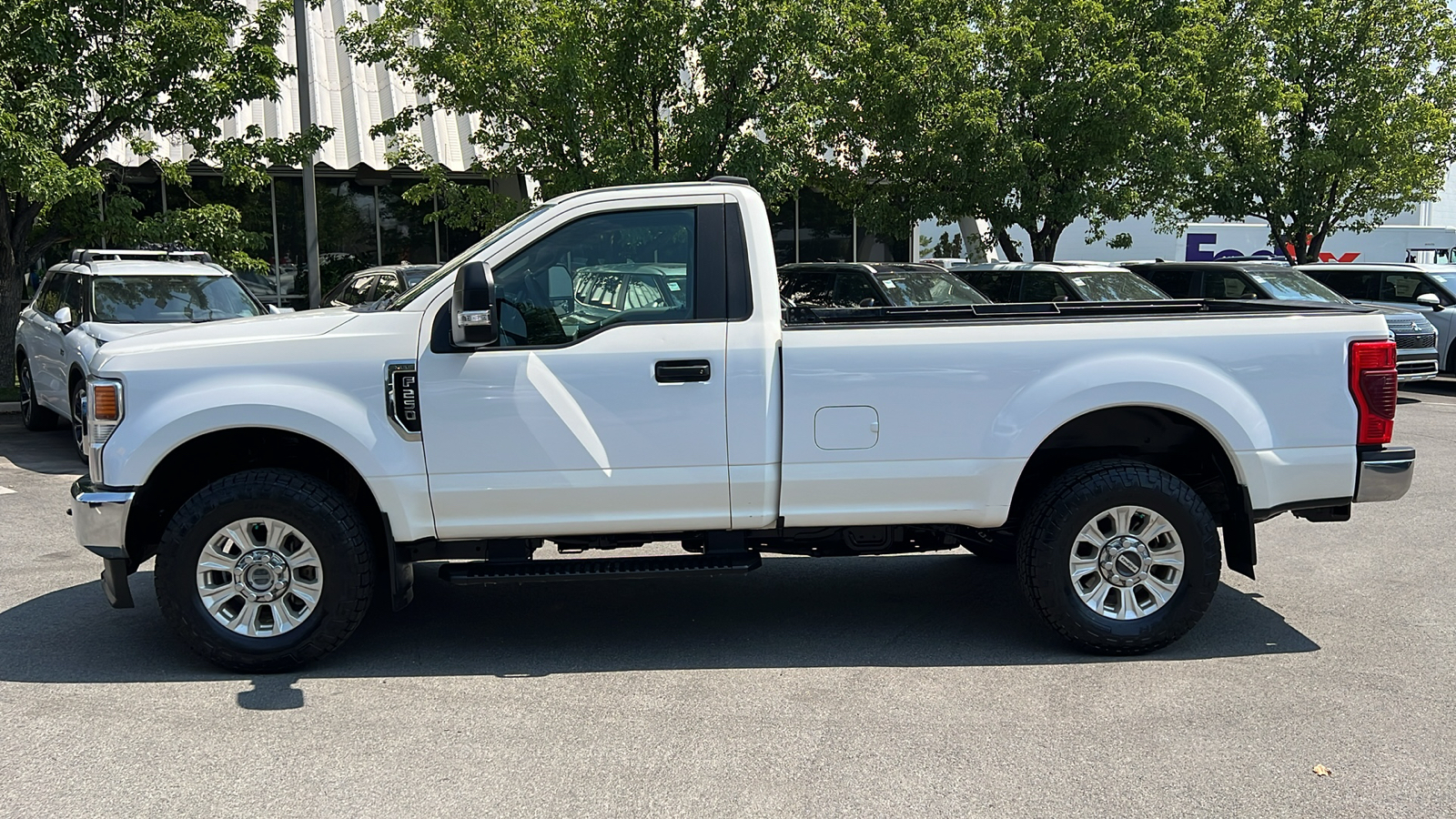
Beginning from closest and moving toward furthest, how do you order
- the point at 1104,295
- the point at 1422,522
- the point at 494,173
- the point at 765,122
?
the point at 1422,522, the point at 1104,295, the point at 765,122, the point at 494,173

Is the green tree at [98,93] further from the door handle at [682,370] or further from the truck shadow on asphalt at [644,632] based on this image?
the door handle at [682,370]

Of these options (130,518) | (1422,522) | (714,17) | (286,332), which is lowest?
(1422,522)

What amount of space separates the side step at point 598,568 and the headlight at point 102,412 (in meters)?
1.46

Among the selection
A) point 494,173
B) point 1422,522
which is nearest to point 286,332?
point 1422,522

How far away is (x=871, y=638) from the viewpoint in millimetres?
5703

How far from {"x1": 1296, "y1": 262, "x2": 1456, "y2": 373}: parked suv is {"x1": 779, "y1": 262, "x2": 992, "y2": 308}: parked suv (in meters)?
6.18

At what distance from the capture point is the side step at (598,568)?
5.13 metres

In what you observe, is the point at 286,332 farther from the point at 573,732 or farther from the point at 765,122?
the point at 765,122

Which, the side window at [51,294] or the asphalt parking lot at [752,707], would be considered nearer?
the asphalt parking lot at [752,707]

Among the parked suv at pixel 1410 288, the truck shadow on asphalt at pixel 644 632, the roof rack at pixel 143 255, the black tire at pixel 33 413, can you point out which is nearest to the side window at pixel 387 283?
the roof rack at pixel 143 255

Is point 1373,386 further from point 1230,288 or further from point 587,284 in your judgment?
point 1230,288

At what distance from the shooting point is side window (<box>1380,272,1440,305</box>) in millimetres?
17438

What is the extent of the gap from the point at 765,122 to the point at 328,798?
1297cm

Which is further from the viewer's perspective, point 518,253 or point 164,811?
point 518,253
